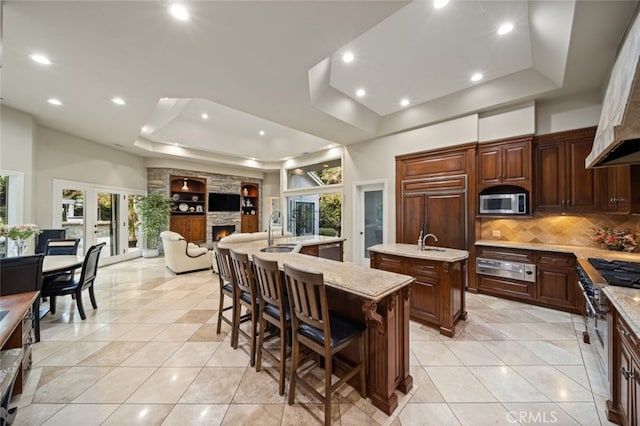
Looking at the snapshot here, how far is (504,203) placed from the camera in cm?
394

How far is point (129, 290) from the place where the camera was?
4410 mm

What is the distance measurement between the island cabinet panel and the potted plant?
24.1 ft

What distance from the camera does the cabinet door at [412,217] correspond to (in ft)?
15.9

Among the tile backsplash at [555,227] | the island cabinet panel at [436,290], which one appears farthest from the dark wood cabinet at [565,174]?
the island cabinet panel at [436,290]

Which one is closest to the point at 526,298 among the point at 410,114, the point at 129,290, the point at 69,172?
the point at 410,114

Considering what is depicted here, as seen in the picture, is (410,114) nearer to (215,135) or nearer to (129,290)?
(215,135)

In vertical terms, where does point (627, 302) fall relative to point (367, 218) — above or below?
below

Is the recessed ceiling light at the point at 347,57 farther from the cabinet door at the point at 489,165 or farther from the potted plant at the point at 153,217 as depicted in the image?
the potted plant at the point at 153,217

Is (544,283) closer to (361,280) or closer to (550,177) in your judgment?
(550,177)

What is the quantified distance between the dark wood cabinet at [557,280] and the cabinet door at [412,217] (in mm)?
1865

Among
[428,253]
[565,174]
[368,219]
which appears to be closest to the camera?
[428,253]

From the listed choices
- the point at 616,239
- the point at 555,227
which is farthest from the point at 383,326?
the point at 555,227

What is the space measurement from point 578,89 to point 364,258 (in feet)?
15.5

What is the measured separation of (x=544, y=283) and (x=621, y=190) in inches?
59.7
